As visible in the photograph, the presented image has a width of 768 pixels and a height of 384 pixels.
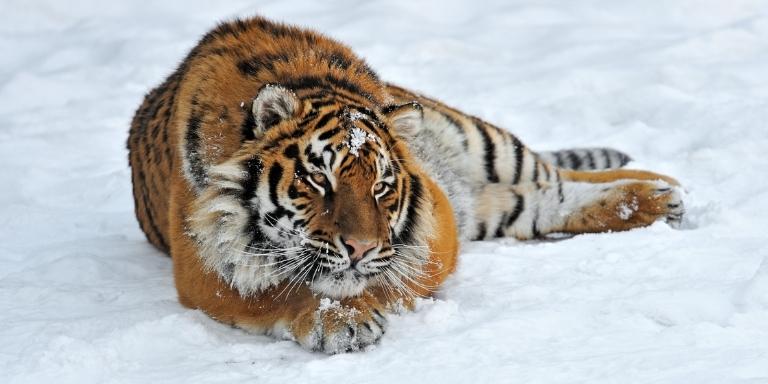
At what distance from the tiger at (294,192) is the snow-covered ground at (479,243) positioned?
4.8 inches

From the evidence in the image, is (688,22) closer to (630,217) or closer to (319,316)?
(630,217)

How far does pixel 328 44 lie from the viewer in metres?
3.58

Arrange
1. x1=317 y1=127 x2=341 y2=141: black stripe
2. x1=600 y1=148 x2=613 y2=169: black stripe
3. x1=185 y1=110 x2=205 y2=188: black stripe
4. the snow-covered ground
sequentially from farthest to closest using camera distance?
x1=600 y1=148 x2=613 y2=169: black stripe < x1=185 y1=110 x2=205 y2=188: black stripe < x1=317 y1=127 x2=341 y2=141: black stripe < the snow-covered ground

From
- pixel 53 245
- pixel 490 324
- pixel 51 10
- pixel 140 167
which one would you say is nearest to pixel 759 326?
pixel 490 324

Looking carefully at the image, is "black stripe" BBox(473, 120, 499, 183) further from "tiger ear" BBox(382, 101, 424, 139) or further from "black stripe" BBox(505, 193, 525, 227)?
"tiger ear" BBox(382, 101, 424, 139)

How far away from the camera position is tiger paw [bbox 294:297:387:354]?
111 inches

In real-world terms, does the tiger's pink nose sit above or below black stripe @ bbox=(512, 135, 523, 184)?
above

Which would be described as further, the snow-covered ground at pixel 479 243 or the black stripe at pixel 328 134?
the black stripe at pixel 328 134

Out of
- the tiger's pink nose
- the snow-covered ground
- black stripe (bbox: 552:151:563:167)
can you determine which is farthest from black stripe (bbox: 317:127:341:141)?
black stripe (bbox: 552:151:563:167)

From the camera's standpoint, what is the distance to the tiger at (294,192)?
283 centimetres

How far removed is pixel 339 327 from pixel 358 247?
0.27 m

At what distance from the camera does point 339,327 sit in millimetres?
2822

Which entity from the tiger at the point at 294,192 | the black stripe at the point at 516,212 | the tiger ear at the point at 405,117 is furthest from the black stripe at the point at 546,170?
the tiger ear at the point at 405,117

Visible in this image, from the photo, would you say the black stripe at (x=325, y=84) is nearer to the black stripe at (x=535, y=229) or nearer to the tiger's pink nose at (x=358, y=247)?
the tiger's pink nose at (x=358, y=247)
